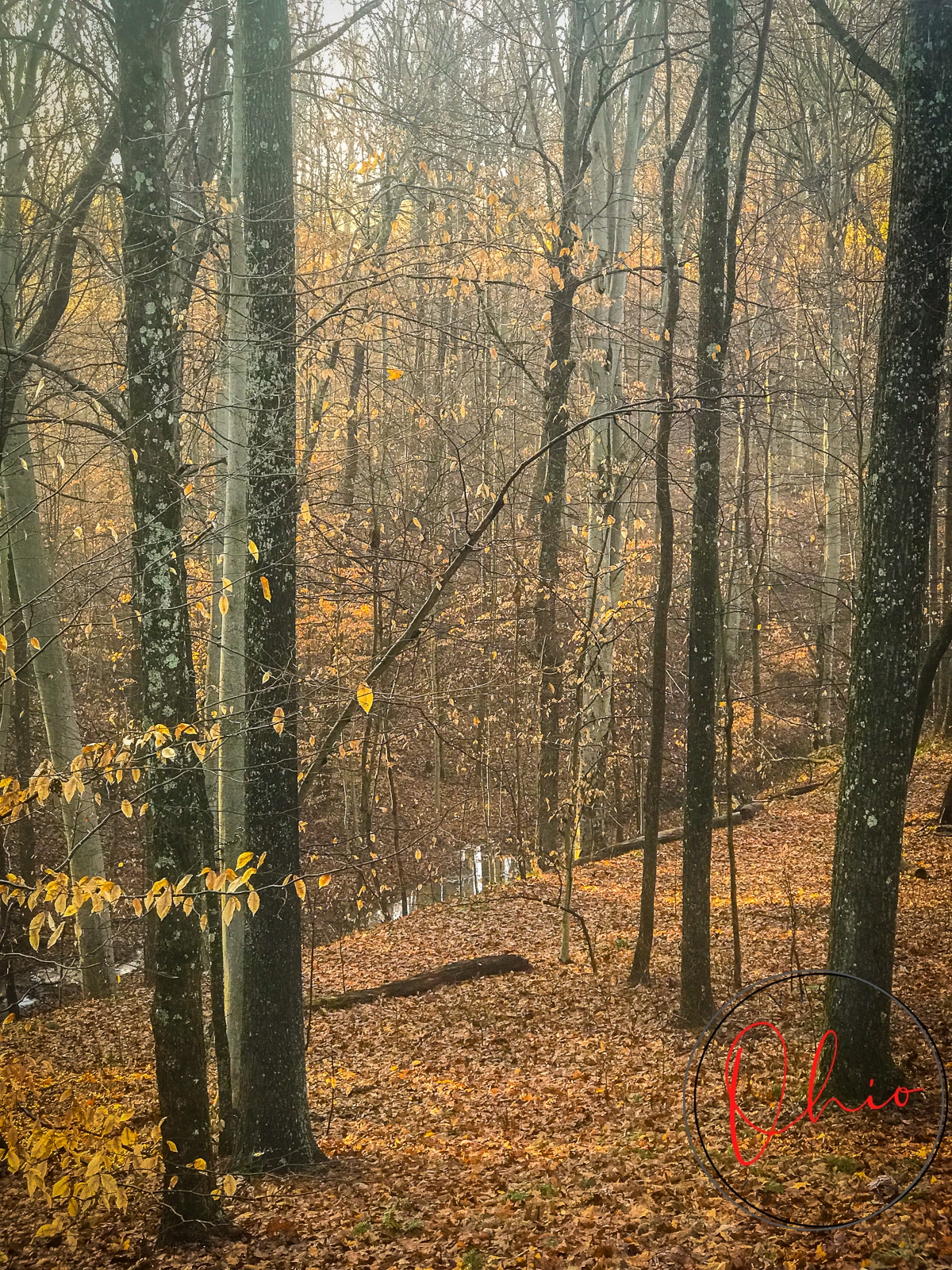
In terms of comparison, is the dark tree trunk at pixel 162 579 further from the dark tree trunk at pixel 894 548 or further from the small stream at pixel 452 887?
the small stream at pixel 452 887

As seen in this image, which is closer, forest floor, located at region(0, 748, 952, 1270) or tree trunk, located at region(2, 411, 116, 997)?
forest floor, located at region(0, 748, 952, 1270)

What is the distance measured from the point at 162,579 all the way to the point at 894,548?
404cm

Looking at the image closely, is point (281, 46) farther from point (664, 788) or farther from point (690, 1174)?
point (664, 788)

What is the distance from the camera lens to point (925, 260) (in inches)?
192

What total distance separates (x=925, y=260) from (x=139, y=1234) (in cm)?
711

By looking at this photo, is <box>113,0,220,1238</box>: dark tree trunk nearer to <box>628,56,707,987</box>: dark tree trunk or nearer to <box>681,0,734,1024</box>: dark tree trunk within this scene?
<box>681,0,734,1024</box>: dark tree trunk

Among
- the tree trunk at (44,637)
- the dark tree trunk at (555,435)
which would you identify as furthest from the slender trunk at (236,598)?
the dark tree trunk at (555,435)

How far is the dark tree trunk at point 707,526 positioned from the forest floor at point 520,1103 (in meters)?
1.20

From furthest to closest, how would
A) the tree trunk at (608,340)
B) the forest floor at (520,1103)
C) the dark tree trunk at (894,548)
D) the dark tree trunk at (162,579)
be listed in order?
the tree trunk at (608,340), the dark tree trunk at (894,548), the dark tree trunk at (162,579), the forest floor at (520,1103)

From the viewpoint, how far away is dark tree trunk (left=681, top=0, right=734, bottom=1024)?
6801mm

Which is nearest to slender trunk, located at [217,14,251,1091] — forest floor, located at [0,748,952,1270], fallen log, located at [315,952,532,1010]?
forest floor, located at [0,748,952,1270]

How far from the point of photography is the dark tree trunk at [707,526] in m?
6.80

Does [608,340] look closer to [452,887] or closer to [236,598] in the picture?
[236,598]

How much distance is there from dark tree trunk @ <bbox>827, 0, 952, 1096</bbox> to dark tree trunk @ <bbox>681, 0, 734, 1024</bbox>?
181 cm
